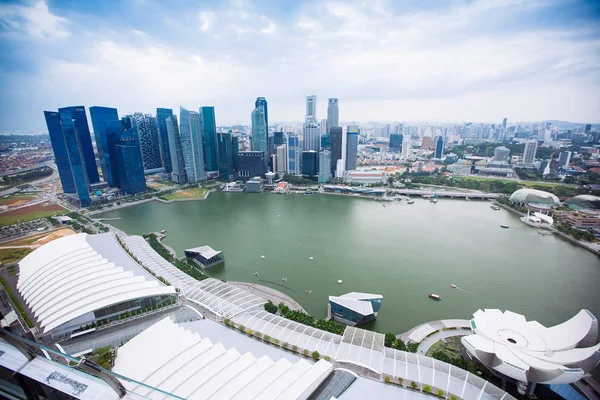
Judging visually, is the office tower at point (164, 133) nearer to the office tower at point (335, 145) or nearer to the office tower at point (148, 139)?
the office tower at point (148, 139)

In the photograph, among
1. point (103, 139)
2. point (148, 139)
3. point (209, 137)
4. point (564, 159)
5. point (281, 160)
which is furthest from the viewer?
point (281, 160)

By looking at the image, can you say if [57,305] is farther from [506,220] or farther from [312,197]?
[506,220]

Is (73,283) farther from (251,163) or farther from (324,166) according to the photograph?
(324,166)

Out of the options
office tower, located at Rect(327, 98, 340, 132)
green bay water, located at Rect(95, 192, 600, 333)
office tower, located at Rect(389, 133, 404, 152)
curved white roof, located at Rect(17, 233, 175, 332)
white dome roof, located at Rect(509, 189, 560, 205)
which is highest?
office tower, located at Rect(327, 98, 340, 132)

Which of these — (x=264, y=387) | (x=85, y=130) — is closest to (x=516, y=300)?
(x=264, y=387)

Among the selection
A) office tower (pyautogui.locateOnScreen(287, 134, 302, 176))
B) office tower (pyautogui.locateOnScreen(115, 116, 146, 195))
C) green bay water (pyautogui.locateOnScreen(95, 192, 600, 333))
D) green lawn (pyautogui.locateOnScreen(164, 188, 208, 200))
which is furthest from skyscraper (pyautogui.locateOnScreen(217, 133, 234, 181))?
green bay water (pyautogui.locateOnScreen(95, 192, 600, 333))

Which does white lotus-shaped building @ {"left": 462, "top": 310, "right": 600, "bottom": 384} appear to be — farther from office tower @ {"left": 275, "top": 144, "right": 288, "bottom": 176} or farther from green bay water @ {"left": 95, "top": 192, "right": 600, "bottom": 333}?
office tower @ {"left": 275, "top": 144, "right": 288, "bottom": 176}

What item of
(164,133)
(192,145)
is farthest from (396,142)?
(164,133)
